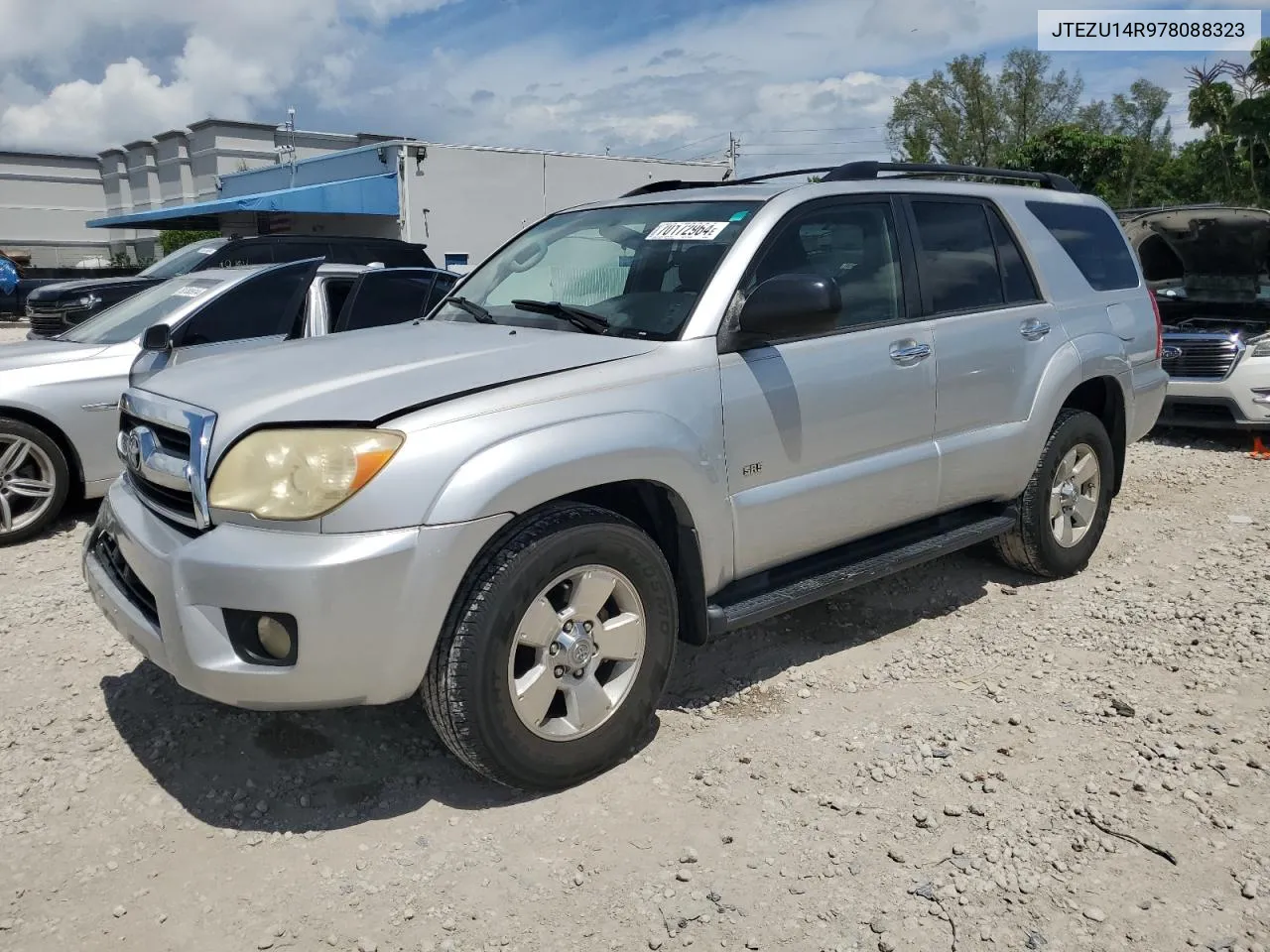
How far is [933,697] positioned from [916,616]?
0.85 metres

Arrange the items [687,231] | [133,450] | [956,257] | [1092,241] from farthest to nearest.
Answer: [1092,241], [956,257], [687,231], [133,450]

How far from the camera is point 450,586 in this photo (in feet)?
8.98

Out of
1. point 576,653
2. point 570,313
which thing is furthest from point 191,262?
point 576,653

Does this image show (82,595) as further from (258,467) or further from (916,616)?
(916,616)

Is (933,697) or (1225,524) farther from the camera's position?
(1225,524)

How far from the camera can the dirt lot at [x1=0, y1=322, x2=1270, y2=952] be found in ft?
8.38

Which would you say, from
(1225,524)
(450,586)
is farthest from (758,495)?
(1225,524)

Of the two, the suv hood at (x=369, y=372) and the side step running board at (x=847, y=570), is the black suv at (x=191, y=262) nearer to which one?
the suv hood at (x=369, y=372)

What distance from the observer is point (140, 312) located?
6.30 meters

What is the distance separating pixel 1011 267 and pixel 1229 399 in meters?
4.58

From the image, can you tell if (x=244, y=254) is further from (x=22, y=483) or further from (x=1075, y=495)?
(x=1075, y=495)

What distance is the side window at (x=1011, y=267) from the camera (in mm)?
4527

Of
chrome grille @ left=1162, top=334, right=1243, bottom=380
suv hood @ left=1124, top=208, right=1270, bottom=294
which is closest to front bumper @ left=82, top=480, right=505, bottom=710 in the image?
chrome grille @ left=1162, top=334, right=1243, bottom=380

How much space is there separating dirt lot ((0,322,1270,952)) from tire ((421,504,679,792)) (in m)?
0.19
